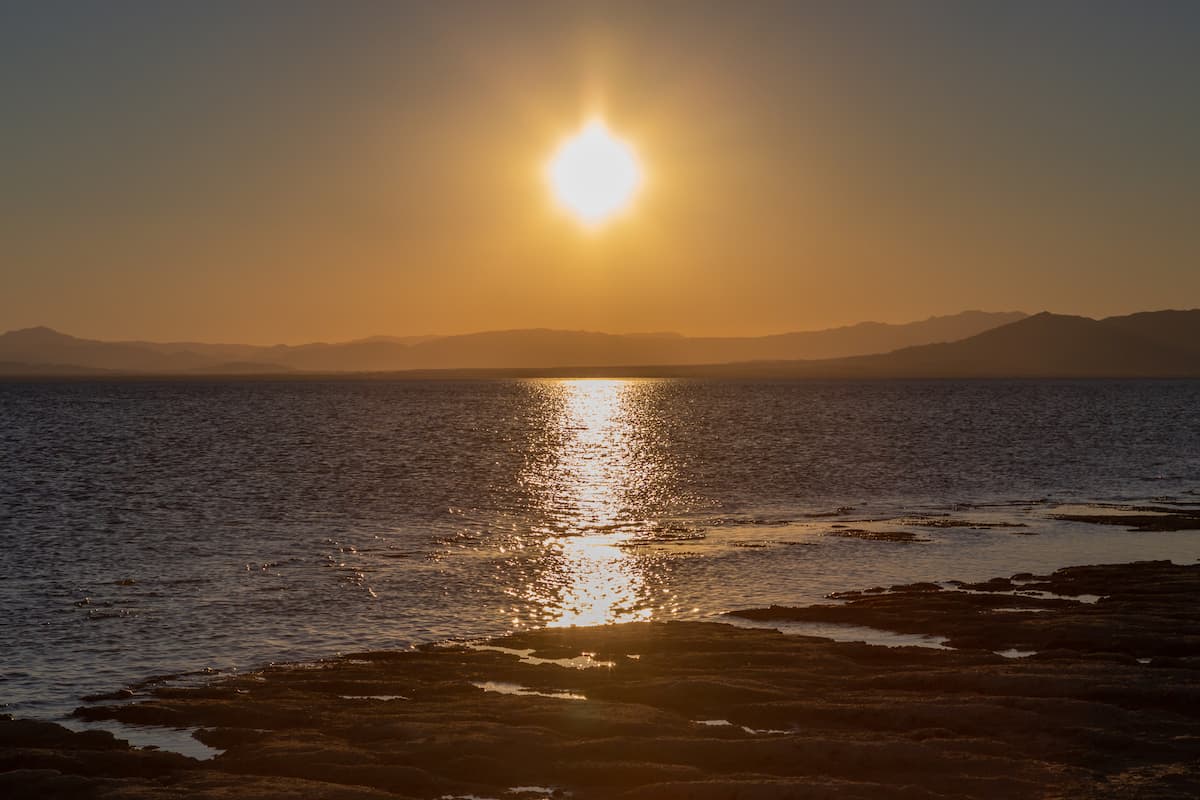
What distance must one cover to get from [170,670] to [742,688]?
12.1 meters

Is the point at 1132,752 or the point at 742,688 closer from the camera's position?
the point at 1132,752

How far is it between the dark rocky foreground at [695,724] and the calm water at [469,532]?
165 inches

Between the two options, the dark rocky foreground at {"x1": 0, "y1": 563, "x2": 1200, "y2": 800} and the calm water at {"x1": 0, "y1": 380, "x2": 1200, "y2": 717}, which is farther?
the calm water at {"x1": 0, "y1": 380, "x2": 1200, "y2": 717}

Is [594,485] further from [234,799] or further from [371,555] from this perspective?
[234,799]

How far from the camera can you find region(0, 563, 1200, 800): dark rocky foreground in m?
15.4

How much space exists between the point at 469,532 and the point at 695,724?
96.5 ft

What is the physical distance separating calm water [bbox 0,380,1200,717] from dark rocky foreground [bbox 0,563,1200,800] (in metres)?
4.19

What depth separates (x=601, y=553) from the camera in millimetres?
41062

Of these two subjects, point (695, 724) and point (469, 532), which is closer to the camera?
point (695, 724)

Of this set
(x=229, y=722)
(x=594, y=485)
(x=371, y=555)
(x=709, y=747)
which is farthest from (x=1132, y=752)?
(x=594, y=485)

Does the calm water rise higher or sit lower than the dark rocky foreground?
lower

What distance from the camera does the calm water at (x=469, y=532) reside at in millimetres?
28375

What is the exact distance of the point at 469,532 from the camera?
4653cm

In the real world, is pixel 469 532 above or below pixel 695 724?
below
